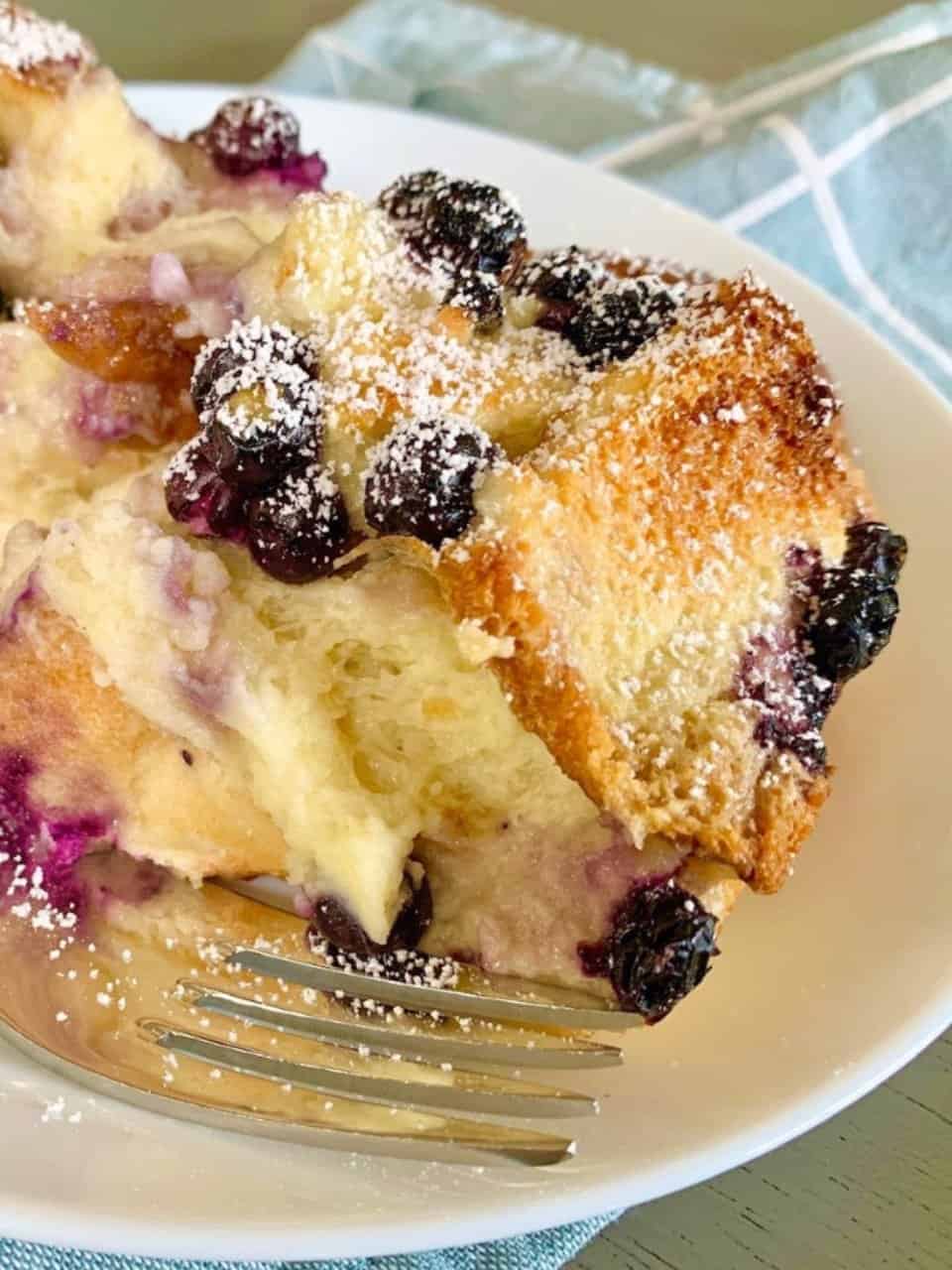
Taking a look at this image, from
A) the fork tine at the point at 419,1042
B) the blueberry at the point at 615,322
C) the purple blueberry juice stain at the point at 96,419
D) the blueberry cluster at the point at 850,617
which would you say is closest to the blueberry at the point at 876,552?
the blueberry cluster at the point at 850,617

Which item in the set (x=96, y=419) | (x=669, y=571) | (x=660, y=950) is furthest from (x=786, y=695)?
(x=96, y=419)

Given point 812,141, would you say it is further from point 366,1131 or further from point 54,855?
point 366,1131

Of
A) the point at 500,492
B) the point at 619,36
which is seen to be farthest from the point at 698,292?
the point at 619,36

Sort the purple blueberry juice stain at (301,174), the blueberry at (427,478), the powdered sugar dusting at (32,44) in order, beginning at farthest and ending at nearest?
the purple blueberry juice stain at (301,174) < the powdered sugar dusting at (32,44) < the blueberry at (427,478)

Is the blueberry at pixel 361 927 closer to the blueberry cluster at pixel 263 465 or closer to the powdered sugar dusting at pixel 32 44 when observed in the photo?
the blueberry cluster at pixel 263 465

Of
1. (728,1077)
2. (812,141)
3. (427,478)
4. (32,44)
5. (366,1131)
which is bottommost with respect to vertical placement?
(366,1131)

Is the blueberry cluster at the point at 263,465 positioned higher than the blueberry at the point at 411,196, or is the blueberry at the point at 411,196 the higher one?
the blueberry at the point at 411,196

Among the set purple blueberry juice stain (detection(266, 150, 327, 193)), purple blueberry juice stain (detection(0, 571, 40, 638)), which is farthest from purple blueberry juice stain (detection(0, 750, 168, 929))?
purple blueberry juice stain (detection(266, 150, 327, 193))
